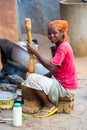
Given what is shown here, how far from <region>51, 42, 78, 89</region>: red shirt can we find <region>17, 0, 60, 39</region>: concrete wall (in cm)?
740

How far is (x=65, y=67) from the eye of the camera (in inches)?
230

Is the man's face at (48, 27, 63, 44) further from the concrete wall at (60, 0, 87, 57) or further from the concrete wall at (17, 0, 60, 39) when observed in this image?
the concrete wall at (17, 0, 60, 39)

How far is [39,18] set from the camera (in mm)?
13539

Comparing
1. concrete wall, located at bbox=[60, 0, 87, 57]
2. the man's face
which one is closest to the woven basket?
the man's face

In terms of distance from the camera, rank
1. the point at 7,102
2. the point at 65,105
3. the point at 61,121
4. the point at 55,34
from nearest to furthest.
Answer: the point at 61,121 < the point at 55,34 < the point at 65,105 < the point at 7,102

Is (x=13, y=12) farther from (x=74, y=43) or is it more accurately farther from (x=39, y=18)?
(x=39, y=18)

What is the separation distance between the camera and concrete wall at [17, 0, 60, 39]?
13.2m

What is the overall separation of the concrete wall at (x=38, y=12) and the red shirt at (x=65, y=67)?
24.3 ft

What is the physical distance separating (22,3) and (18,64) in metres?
6.32

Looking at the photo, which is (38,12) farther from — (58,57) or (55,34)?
(58,57)

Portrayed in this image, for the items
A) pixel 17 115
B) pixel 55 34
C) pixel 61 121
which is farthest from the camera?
pixel 55 34

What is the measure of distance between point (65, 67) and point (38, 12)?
26.0 feet

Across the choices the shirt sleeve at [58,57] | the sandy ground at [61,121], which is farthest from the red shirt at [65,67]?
the sandy ground at [61,121]

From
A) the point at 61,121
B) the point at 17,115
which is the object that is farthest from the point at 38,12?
the point at 17,115
